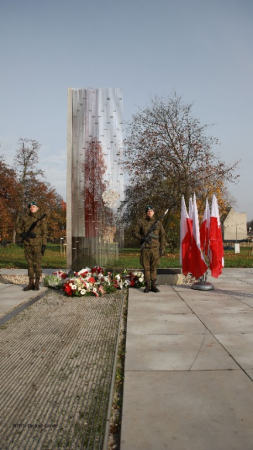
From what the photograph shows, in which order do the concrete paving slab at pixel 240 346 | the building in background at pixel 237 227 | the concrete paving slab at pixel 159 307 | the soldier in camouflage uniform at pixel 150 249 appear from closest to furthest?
the concrete paving slab at pixel 240 346
the concrete paving slab at pixel 159 307
the soldier in camouflage uniform at pixel 150 249
the building in background at pixel 237 227

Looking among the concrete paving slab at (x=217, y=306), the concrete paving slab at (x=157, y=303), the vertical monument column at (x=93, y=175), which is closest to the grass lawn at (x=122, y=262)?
the vertical monument column at (x=93, y=175)

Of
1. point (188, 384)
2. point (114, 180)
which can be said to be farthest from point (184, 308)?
point (114, 180)

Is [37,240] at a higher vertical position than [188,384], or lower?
higher

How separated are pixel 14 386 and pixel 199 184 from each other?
2111 centimetres

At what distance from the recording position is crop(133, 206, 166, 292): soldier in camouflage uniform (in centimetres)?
870

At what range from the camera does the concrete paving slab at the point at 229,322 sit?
5.14m

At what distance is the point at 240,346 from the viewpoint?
4.38 metres

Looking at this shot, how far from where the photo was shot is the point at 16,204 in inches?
1334

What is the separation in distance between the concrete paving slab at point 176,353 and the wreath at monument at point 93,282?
3.59 metres

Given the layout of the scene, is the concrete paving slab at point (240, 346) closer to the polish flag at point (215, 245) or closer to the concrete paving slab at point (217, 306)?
the concrete paving slab at point (217, 306)

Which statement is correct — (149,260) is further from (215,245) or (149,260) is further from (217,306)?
(217,306)

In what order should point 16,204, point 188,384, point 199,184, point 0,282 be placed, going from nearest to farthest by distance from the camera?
point 188,384 < point 0,282 < point 199,184 < point 16,204

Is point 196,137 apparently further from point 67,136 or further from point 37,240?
point 37,240

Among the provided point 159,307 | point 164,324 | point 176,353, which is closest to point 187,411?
point 176,353
